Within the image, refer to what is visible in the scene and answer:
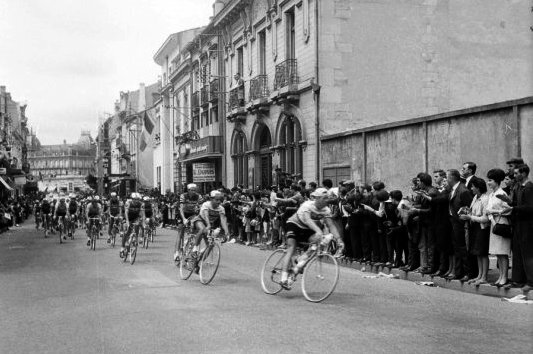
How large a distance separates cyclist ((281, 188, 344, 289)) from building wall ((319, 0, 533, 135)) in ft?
52.9

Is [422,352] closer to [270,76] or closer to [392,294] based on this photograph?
[392,294]

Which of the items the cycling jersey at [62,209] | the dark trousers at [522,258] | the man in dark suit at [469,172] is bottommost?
the dark trousers at [522,258]

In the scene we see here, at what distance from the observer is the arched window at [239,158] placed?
36781 mm

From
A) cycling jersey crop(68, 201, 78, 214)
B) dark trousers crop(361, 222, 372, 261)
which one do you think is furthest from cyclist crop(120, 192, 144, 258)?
cycling jersey crop(68, 201, 78, 214)

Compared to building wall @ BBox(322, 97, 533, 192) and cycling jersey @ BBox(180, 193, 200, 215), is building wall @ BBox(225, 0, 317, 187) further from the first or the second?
cycling jersey @ BBox(180, 193, 200, 215)

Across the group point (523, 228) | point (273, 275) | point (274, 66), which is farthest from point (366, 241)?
point (274, 66)

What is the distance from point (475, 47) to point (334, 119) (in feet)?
22.4

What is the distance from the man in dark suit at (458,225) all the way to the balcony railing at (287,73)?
17007 mm

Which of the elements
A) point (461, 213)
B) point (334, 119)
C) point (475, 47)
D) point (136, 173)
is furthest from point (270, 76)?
point (136, 173)

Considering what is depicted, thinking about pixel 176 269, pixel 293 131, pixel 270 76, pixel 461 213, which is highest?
pixel 270 76

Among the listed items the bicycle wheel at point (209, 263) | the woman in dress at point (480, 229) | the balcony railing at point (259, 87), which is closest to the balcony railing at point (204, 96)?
the balcony railing at point (259, 87)

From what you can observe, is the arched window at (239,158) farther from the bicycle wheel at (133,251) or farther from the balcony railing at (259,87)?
the bicycle wheel at (133,251)

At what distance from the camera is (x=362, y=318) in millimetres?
9188

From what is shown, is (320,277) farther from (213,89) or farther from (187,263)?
(213,89)
